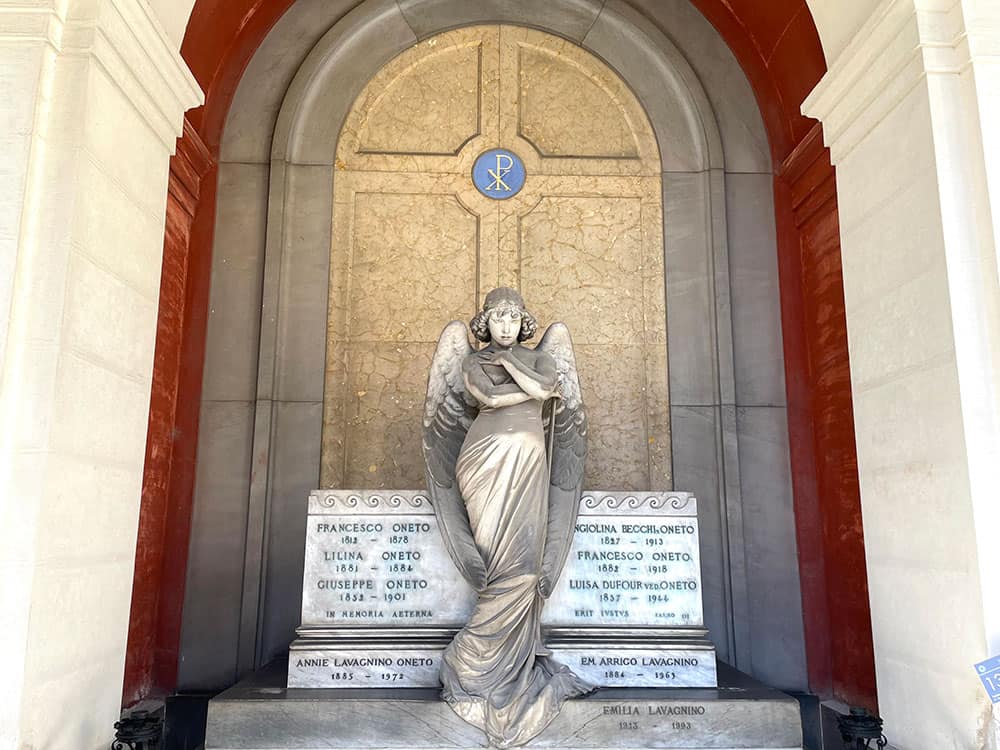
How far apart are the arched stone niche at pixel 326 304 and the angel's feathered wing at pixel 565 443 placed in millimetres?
1418

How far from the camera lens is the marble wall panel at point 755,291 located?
6.06 metres

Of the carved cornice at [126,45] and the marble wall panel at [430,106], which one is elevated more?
the marble wall panel at [430,106]

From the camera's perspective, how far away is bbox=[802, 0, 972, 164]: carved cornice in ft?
13.6

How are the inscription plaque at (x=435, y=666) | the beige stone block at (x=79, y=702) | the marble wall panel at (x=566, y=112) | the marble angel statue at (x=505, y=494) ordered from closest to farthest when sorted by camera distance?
the beige stone block at (x=79, y=702) → the marble angel statue at (x=505, y=494) → the inscription plaque at (x=435, y=666) → the marble wall panel at (x=566, y=112)

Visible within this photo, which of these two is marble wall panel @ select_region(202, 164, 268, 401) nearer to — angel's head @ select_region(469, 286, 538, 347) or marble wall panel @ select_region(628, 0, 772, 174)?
angel's head @ select_region(469, 286, 538, 347)

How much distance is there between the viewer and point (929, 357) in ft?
13.4

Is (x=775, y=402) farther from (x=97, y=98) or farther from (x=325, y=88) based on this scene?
(x=97, y=98)

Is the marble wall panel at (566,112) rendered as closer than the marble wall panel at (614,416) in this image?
No

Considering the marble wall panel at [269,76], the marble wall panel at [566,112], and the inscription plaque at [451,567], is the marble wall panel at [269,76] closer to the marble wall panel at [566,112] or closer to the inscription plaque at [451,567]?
the marble wall panel at [566,112]

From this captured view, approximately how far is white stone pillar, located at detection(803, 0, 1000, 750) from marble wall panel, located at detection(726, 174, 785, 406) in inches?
48.0

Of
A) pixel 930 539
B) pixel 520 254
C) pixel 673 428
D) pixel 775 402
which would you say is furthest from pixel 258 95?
pixel 930 539

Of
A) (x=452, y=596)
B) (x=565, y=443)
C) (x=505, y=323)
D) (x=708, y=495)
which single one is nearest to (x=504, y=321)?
(x=505, y=323)

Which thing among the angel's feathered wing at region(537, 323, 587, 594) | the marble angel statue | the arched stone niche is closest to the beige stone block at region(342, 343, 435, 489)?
the arched stone niche

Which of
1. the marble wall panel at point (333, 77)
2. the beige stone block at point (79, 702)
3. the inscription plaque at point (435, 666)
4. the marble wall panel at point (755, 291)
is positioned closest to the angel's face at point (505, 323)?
the inscription plaque at point (435, 666)
